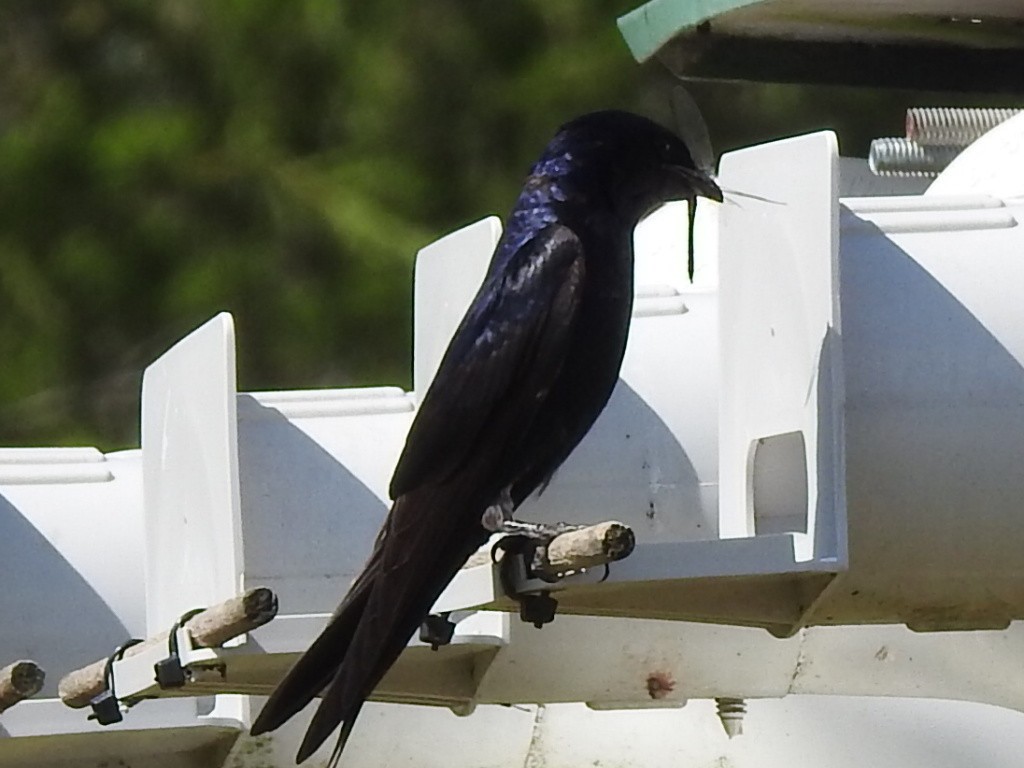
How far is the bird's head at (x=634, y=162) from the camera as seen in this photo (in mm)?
2635

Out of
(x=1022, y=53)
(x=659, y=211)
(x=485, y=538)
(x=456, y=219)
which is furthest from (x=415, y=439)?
(x=456, y=219)

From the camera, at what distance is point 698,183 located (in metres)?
2.54

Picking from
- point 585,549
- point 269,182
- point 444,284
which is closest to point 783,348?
point 585,549

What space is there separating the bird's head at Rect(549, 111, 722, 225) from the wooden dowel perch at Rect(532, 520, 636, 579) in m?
0.73

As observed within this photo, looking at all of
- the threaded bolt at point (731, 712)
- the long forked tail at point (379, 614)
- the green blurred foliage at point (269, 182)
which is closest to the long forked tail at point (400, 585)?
the long forked tail at point (379, 614)

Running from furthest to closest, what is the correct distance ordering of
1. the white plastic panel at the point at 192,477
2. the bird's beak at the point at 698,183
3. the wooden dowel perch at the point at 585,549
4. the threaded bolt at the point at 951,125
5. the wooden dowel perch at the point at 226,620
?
the threaded bolt at the point at 951,125 → the bird's beak at the point at 698,183 → the white plastic panel at the point at 192,477 → the wooden dowel perch at the point at 226,620 → the wooden dowel perch at the point at 585,549

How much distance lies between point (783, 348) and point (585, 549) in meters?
0.53

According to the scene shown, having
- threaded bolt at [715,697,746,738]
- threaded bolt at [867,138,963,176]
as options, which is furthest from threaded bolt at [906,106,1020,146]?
threaded bolt at [715,697,746,738]

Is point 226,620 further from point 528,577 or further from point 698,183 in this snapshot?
point 698,183

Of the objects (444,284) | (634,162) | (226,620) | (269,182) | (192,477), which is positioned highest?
(269,182)

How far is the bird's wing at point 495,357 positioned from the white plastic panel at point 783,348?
0.59 ft

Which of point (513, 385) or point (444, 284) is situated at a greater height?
point (444, 284)

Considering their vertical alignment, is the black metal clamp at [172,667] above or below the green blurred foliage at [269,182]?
below

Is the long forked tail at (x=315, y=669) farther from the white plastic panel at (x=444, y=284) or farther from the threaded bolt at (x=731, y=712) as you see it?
the threaded bolt at (x=731, y=712)
